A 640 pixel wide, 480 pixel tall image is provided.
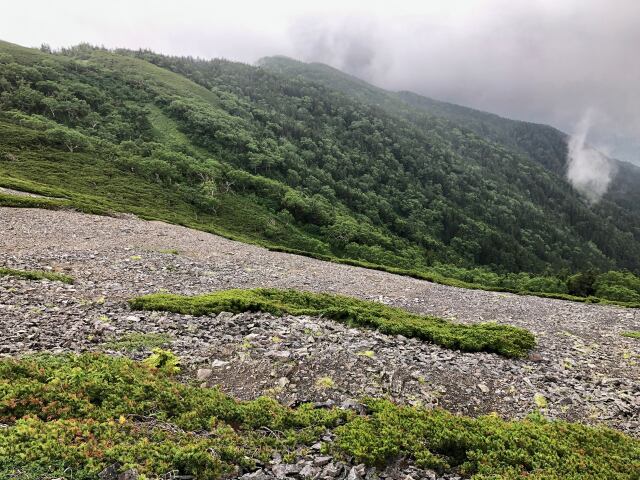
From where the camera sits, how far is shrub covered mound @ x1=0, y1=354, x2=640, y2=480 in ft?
26.3

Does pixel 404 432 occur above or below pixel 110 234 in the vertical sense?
above

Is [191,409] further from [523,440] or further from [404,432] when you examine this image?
[523,440]

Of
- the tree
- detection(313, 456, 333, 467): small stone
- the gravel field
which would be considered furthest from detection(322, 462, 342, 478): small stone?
the tree

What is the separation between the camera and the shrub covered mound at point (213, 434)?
803 centimetres

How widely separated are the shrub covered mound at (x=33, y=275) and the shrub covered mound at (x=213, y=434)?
12.7m

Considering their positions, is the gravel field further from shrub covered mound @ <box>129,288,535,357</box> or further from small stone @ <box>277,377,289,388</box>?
shrub covered mound @ <box>129,288,535,357</box>

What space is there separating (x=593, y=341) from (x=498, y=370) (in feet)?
37.5

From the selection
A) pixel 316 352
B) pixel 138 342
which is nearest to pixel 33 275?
pixel 138 342

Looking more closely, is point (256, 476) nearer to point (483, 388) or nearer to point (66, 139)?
point (483, 388)

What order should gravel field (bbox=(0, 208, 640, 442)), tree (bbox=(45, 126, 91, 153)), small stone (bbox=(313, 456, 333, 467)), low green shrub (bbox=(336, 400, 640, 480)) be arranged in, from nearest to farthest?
small stone (bbox=(313, 456, 333, 467))
low green shrub (bbox=(336, 400, 640, 480))
gravel field (bbox=(0, 208, 640, 442))
tree (bbox=(45, 126, 91, 153))

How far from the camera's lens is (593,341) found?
2384 centimetres

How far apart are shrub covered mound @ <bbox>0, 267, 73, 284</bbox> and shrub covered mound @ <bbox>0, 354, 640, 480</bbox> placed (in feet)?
41.6

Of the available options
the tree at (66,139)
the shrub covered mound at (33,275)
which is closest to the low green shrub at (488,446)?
the shrub covered mound at (33,275)

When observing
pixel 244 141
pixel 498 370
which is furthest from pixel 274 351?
pixel 244 141
